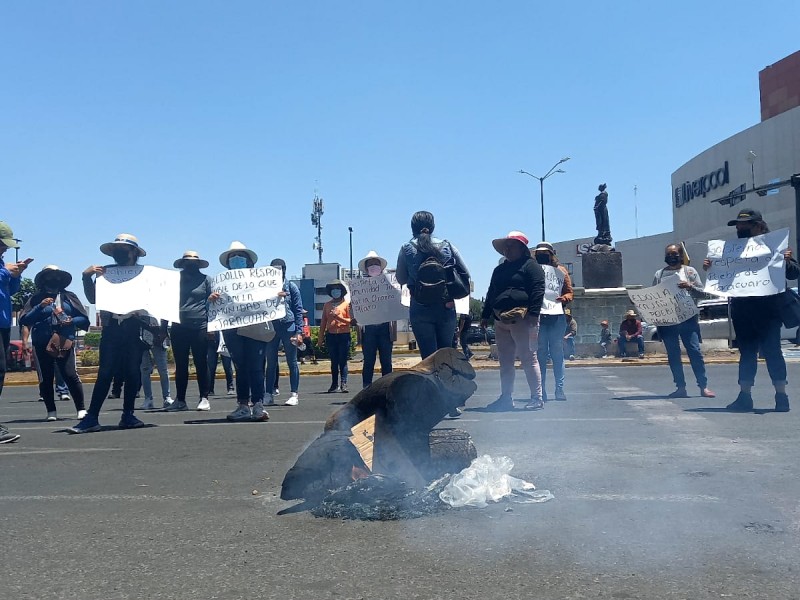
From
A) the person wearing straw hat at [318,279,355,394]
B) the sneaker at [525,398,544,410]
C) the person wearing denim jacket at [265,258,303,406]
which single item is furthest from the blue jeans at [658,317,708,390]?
the person wearing denim jacket at [265,258,303,406]

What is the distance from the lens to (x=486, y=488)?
4305mm

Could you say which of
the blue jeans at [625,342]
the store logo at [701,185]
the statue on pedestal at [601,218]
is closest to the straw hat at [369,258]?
the blue jeans at [625,342]

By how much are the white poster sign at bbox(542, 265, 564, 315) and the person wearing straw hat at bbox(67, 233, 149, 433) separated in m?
4.31

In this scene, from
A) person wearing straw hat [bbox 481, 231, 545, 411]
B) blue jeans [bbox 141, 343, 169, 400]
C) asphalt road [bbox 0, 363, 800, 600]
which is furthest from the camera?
blue jeans [bbox 141, 343, 169, 400]

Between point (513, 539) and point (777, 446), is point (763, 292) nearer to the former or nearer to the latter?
point (777, 446)

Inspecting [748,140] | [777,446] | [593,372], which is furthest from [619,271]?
[748,140]

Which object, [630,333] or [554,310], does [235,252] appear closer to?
[554,310]

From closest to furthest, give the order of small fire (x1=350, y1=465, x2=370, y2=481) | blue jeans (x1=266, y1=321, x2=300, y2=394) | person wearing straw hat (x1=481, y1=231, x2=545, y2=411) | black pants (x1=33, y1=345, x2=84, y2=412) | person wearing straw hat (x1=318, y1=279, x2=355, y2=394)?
small fire (x1=350, y1=465, x2=370, y2=481) → person wearing straw hat (x1=481, y1=231, x2=545, y2=411) → black pants (x1=33, y1=345, x2=84, y2=412) → blue jeans (x1=266, y1=321, x2=300, y2=394) → person wearing straw hat (x1=318, y1=279, x2=355, y2=394)

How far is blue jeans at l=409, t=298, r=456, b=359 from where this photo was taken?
7418mm

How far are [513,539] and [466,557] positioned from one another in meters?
0.32

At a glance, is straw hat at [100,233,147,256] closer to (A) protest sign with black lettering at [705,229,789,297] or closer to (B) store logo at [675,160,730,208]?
(A) protest sign with black lettering at [705,229,789,297]

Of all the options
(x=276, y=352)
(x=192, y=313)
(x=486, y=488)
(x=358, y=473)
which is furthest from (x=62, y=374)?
(x=486, y=488)

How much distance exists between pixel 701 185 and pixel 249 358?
58.0m

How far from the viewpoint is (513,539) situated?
142 inches
